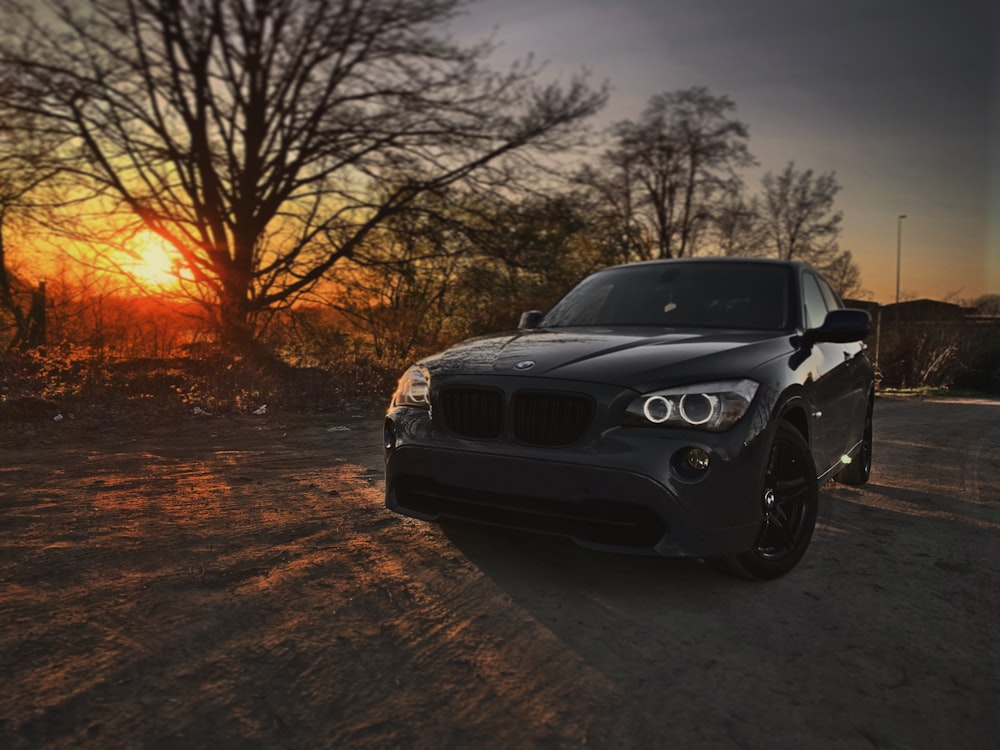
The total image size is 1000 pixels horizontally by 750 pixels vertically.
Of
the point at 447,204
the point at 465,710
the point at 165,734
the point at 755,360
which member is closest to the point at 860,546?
the point at 755,360

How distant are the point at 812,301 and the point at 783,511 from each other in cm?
177

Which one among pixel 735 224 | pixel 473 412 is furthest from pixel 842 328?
pixel 735 224

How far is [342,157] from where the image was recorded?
12.2 metres

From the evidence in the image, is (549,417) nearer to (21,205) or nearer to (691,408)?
(691,408)

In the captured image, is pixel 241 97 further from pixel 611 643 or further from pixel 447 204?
pixel 611 643

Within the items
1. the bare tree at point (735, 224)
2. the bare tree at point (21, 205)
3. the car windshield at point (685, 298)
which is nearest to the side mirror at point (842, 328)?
the car windshield at point (685, 298)

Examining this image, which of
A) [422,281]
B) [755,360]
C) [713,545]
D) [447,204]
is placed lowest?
[713,545]

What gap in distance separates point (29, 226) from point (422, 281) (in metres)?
5.95

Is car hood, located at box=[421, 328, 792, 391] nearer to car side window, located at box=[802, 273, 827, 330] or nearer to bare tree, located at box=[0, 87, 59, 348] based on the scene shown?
car side window, located at box=[802, 273, 827, 330]

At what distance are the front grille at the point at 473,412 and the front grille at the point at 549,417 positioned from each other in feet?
0.32

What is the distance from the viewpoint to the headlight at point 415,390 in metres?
3.73

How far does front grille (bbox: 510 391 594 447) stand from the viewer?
323 cm

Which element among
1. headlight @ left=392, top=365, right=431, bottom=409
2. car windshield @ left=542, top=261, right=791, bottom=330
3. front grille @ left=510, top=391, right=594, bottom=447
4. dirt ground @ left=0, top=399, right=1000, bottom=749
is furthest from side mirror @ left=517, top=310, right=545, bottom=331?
front grille @ left=510, top=391, right=594, bottom=447

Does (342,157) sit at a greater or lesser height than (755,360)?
greater
